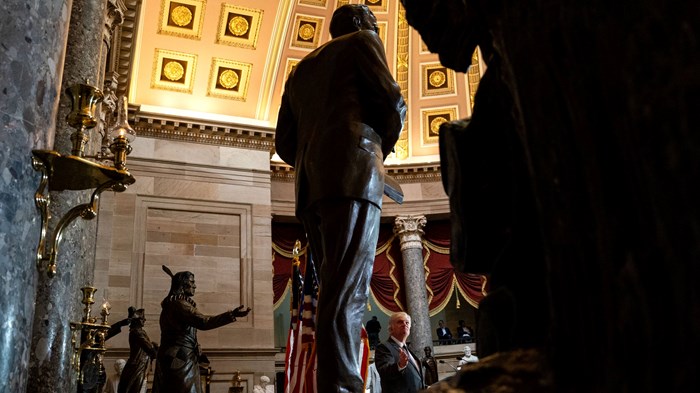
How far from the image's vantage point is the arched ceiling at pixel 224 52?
1420cm

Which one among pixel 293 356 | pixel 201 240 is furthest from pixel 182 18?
pixel 293 356

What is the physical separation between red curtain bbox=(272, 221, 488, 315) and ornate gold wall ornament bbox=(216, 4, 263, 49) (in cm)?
464

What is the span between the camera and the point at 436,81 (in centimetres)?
1753

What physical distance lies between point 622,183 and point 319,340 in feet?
6.07

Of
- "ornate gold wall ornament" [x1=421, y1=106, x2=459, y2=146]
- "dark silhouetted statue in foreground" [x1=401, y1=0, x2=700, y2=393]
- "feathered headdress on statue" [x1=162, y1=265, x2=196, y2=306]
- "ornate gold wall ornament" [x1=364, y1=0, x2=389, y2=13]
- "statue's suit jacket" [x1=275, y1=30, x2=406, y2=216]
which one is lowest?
"dark silhouetted statue in foreground" [x1=401, y1=0, x2=700, y2=393]

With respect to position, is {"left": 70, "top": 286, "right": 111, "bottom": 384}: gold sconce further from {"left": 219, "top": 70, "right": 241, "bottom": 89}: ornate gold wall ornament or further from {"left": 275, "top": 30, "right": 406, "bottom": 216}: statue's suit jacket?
{"left": 219, "top": 70, "right": 241, "bottom": 89}: ornate gold wall ornament

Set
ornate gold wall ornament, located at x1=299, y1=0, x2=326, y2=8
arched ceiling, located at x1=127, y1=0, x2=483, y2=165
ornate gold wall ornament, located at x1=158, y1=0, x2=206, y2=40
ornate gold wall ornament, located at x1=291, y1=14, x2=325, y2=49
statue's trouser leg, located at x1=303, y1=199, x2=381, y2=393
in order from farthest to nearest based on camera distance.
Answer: ornate gold wall ornament, located at x1=291, y1=14, x2=325, y2=49, ornate gold wall ornament, located at x1=299, y1=0, x2=326, y2=8, arched ceiling, located at x1=127, y1=0, x2=483, y2=165, ornate gold wall ornament, located at x1=158, y1=0, x2=206, y2=40, statue's trouser leg, located at x1=303, y1=199, x2=381, y2=393

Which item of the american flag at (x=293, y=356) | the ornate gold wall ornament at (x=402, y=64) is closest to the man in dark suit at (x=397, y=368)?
the american flag at (x=293, y=356)

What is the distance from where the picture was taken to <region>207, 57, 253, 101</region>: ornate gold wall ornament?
48.6ft

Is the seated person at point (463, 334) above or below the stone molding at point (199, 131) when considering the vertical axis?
below

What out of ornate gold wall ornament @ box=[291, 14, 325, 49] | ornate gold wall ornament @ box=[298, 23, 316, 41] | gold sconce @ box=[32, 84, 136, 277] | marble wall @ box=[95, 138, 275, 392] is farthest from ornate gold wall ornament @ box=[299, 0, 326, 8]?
gold sconce @ box=[32, 84, 136, 277]

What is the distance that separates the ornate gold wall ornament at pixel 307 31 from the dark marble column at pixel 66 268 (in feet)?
34.1

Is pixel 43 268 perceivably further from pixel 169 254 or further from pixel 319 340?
pixel 169 254

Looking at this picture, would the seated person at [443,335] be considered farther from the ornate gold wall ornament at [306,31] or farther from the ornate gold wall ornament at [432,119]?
the ornate gold wall ornament at [306,31]
